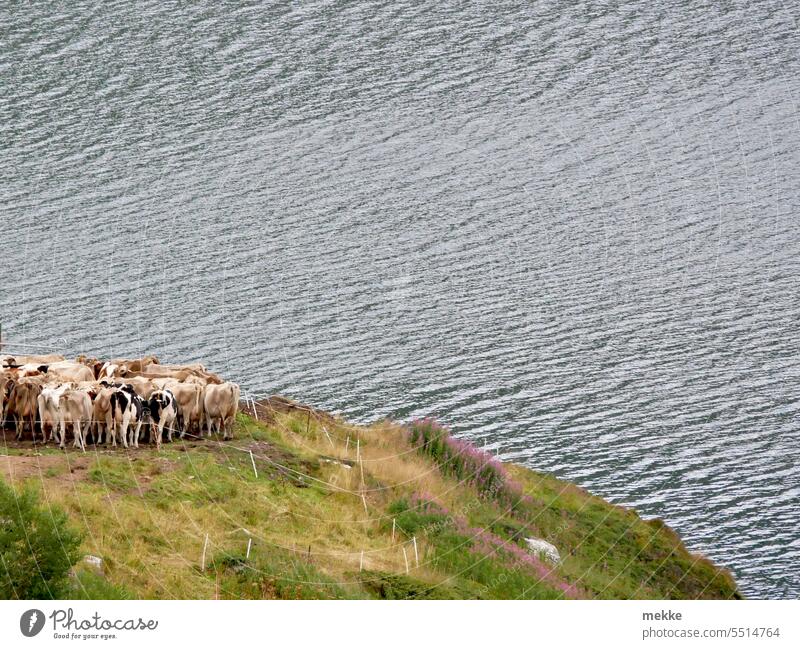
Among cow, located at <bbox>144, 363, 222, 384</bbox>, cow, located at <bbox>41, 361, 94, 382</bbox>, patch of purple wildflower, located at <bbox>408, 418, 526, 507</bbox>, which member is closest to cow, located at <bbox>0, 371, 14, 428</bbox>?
cow, located at <bbox>41, 361, 94, 382</bbox>

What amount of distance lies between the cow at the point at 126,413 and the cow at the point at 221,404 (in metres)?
1.96

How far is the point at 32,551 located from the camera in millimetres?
26688

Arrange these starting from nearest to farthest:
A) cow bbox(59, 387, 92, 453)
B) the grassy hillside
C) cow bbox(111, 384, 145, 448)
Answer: the grassy hillside, cow bbox(59, 387, 92, 453), cow bbox(111, 384, 145, 448)

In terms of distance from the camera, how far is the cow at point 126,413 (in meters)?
34.3

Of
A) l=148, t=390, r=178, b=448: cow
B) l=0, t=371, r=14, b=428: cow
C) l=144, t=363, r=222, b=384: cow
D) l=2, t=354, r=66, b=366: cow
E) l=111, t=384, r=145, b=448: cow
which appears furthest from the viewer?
l=2, t=354, r=66, b=366: cow

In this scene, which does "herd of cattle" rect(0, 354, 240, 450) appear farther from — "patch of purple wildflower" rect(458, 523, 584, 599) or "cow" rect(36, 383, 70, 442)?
"patch of purple wildflower" rect(458, 523, 584, 599)

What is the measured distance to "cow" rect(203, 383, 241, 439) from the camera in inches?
1425

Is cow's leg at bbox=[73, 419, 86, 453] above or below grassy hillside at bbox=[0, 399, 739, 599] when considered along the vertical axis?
above

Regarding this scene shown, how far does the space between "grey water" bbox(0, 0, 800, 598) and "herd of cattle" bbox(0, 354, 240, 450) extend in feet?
44.0

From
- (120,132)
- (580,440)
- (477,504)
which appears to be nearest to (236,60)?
(120,132)

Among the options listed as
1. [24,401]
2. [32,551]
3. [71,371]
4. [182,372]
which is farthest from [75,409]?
[32,551]

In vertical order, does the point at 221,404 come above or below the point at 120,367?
below

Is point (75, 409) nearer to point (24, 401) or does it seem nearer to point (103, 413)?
point (103, 413)

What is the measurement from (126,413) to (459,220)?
31.6 metres
